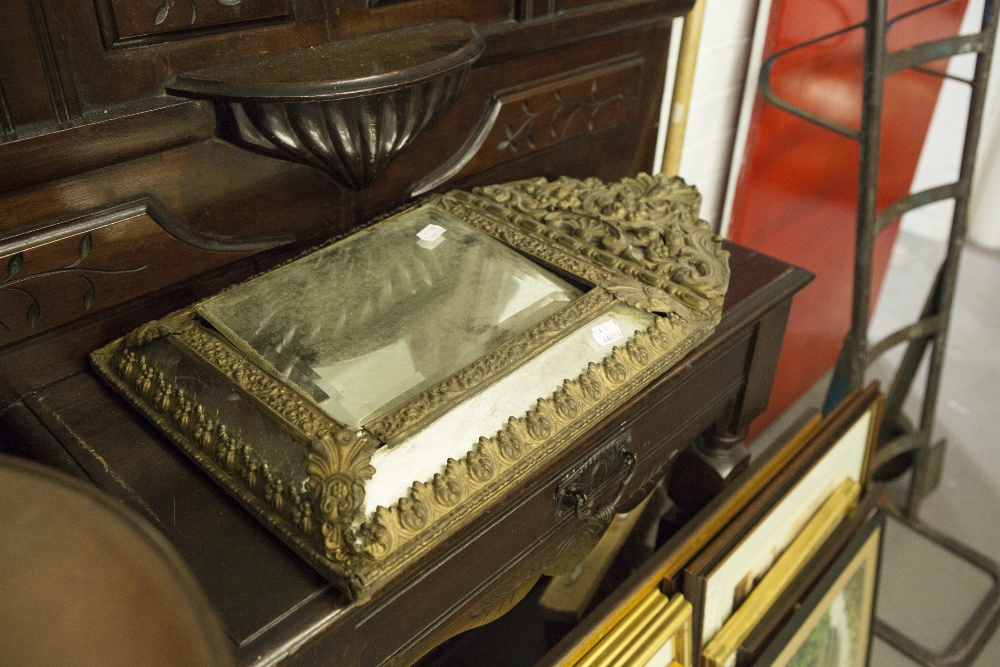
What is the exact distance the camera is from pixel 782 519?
1.20 meters

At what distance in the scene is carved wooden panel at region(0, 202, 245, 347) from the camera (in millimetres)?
751

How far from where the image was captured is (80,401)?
2.64ft

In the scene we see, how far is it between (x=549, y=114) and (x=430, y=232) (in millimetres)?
324

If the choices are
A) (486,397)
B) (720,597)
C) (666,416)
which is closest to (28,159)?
(486,397)

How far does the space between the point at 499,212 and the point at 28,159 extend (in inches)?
21.0

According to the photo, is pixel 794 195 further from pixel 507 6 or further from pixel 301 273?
pixel 301 273

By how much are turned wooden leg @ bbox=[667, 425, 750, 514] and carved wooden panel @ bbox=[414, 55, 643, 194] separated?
503 millimetres

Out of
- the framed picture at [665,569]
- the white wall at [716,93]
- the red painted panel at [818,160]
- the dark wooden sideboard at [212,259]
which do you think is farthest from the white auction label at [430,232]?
the red painted panel at [818,160]

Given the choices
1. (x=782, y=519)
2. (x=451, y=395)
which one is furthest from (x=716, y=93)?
(x=451, y=395)

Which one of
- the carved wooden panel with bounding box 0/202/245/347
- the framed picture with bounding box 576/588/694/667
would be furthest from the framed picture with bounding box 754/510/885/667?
the carved wooden panel with bounding box 0/202/245/347

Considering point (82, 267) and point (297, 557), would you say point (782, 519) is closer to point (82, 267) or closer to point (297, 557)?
point (297, 557)

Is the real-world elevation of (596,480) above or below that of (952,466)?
above

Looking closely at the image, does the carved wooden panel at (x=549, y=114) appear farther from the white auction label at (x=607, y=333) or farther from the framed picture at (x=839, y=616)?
the framed picture at (x=839, y=616)

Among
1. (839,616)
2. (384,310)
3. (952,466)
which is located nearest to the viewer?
(384,310)
